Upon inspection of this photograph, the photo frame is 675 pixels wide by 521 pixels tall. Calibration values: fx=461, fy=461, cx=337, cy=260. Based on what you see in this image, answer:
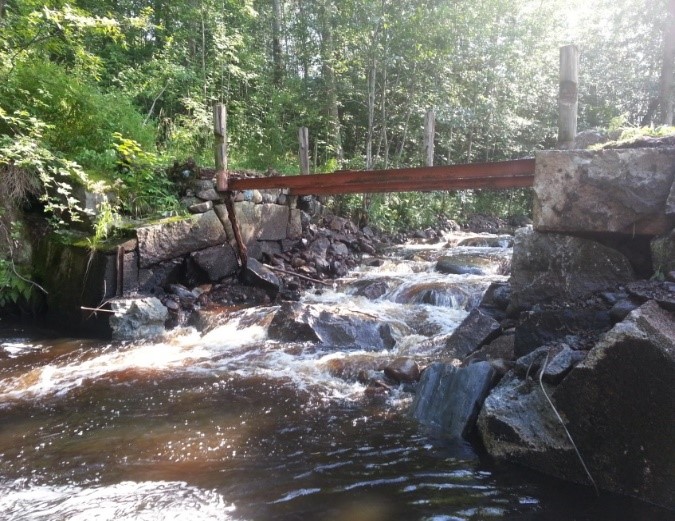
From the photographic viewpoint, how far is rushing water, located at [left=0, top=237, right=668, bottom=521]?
2857mm

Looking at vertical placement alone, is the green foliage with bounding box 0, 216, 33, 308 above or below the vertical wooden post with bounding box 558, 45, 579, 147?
below

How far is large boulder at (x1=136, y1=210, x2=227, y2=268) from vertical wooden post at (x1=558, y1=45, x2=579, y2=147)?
6034mm

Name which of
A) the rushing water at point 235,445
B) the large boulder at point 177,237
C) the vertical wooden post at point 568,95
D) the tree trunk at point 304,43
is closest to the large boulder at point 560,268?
the vertical wooden post at point 568,95

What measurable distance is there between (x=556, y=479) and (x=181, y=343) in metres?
5.12

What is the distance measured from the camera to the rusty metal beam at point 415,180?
545 centimetres

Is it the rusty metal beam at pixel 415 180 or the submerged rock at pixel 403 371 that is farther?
the rusty metal beam at pixel 415 180

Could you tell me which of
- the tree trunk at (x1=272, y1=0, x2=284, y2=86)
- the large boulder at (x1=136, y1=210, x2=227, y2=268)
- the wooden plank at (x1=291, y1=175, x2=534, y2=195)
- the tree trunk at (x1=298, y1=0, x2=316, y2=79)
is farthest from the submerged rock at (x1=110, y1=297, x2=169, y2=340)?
the tree trunk at (x1=272, y1=0, x2=284, y2=86)

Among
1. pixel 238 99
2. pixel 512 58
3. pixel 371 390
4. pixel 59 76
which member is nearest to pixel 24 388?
pixel 371 390

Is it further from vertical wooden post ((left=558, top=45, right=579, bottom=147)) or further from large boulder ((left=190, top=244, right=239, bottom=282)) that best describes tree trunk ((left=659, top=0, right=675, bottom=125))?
large boulder ((left=190, top=244, right=239, bottom=282))

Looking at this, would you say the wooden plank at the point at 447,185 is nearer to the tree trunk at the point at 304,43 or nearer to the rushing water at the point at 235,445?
the rushing water at the point at 235,445

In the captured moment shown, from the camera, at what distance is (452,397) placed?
3.97 m

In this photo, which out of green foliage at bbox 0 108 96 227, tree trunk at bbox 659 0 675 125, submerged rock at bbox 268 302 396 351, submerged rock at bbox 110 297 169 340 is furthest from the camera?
tree trunk at bbox 659 0 675 125

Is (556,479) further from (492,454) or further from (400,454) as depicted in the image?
(400,454)

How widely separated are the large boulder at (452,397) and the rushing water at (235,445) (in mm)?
176
